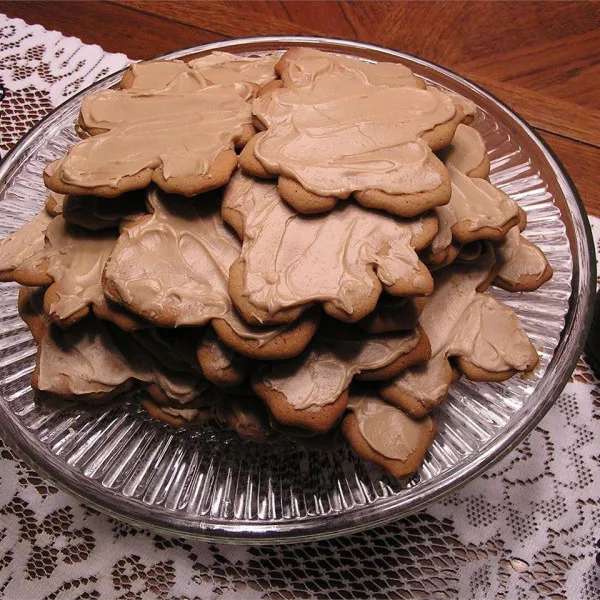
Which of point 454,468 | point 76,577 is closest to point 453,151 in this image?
point 454,468

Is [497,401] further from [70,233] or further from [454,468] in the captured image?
[70,233]

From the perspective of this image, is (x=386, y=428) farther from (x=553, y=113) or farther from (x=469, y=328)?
(x=553, y=113)

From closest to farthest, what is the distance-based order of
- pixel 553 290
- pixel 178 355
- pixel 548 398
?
pixel 178 355
pixel 548 398
pixel 553 290

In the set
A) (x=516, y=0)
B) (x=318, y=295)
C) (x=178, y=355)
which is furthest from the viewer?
(x=516, y=0)

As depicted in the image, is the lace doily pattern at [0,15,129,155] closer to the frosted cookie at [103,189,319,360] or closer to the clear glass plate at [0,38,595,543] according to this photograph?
the clear glass plate at [0,38,595,543]

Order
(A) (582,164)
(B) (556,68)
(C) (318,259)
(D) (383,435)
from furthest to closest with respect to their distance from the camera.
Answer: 1. (B) (556,68)
2. (A) (582,164)
3. (D) (383,435)
4. (C) (318,259)

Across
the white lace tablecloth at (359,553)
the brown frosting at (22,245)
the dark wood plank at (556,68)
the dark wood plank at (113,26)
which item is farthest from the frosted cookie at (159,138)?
the dark wood plank at (556,68)

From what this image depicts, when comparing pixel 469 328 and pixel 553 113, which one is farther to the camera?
pixel 553 113

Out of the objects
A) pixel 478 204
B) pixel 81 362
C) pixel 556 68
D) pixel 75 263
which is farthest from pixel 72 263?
pixel 556 68
